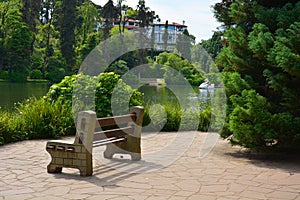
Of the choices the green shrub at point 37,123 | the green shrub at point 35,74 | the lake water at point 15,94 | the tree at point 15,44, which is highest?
the tree at point 15,44

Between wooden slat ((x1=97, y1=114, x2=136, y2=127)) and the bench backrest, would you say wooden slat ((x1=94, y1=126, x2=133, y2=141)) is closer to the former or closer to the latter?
the bench backrest

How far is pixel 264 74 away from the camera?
20.7 feet

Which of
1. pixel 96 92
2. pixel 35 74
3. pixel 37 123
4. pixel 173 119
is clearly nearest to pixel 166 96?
→ pixel 173 119

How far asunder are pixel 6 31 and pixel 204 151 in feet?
137

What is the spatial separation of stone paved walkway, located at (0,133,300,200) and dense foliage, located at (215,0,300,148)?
0.49 meters

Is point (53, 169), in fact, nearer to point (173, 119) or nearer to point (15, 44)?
point (173, 119)

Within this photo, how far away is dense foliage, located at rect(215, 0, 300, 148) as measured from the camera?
5969 millimetres

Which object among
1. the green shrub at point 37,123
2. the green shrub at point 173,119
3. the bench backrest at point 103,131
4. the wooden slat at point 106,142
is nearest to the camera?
the bench backrest at point 103,131

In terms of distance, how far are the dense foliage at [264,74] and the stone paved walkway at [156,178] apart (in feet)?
1.60

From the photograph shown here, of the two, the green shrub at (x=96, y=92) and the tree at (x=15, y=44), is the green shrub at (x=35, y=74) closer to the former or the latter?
the tree at (x=15, y=44)

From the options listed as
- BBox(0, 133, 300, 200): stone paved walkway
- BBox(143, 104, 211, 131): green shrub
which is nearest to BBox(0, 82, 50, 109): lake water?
BBox(143, 104, 211, 131): green shrub

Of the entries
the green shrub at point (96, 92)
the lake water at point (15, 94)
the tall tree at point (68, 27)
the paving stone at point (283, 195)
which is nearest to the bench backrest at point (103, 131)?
the paving stone at point (283, 195)

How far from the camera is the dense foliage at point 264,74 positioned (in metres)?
5.97

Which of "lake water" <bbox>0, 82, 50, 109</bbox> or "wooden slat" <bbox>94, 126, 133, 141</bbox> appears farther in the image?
"lake water" <bbox>0, 82, 50, 109</bbox>
